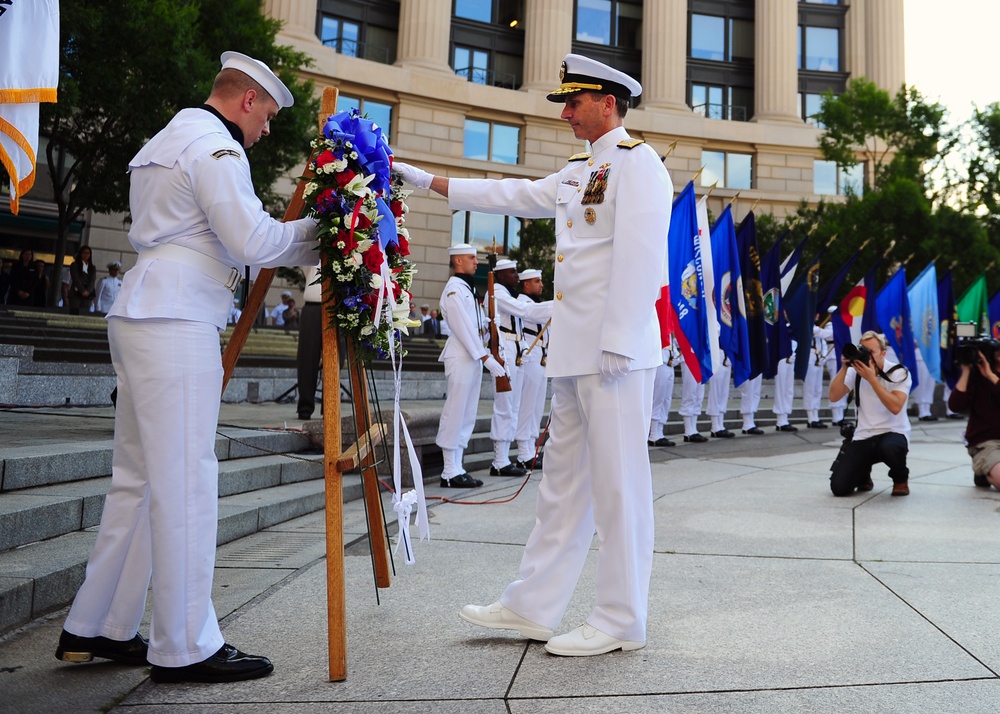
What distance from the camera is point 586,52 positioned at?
125 ft

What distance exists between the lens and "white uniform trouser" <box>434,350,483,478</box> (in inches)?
323

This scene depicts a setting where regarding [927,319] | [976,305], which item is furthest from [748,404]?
[976,305]

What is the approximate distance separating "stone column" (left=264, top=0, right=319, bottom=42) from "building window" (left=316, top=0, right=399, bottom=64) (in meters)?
2.14

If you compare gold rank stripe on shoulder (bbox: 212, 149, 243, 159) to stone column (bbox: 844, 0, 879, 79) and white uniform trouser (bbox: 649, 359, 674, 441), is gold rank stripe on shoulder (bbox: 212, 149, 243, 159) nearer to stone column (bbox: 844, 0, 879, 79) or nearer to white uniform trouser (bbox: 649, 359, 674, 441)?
white uniform trouser (bbox: 649, 359, 674, 441)

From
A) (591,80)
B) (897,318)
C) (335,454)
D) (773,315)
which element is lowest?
(335,454)

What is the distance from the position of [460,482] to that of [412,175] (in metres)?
4.91

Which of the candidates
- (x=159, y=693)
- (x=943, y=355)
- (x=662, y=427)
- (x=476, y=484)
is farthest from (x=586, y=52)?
(x=159, y=693)

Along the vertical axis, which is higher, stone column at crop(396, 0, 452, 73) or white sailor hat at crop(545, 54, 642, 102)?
stone column at crop(396, 0, 452, 73)

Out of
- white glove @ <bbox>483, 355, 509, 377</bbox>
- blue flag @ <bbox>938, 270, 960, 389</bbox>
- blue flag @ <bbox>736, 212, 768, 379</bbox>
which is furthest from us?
blue flag @ <bbox>938, 270, 960, 389</bbox>

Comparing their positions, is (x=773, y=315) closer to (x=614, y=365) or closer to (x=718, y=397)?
(x=718, y=397)

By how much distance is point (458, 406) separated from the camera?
27.0ft

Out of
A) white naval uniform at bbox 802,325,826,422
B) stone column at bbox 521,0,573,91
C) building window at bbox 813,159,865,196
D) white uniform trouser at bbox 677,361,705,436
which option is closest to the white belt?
white uniform trouser at bbox 677,361,705,436

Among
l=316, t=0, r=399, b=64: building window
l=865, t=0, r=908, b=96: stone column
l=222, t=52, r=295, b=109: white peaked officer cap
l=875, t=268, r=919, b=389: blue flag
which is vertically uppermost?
l=865, t=0, r=908, b=96: stone column

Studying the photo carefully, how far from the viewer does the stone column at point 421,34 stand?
33.3 meters
